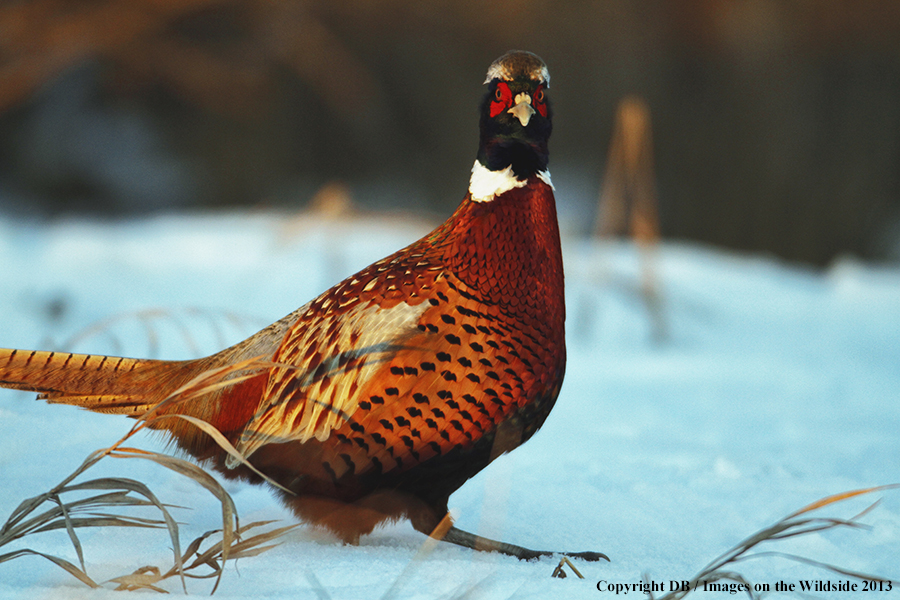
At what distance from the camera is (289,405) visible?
1.63 metres

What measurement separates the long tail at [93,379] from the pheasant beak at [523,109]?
0.98 m

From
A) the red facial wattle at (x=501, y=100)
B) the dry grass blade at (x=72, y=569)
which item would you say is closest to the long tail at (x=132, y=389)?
the dry grass blade at (x=72, y=569)

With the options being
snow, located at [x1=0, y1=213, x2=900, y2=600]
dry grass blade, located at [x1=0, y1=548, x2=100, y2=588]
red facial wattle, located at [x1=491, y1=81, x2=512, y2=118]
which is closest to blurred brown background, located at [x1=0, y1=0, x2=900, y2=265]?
snow, located at [x1=0, y1=213, x2=900, y2=600]

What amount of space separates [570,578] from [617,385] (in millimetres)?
2099

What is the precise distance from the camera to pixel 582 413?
3.02m

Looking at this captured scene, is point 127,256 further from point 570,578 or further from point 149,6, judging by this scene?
point 570,578

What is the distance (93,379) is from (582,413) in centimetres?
188

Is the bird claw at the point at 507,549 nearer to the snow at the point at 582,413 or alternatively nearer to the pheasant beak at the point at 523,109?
the snow at the point at 582,413

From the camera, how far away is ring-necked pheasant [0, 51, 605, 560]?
157 cm

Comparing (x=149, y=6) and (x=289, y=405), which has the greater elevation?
(x=149, y=6)

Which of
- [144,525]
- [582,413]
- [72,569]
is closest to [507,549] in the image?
[144,525]

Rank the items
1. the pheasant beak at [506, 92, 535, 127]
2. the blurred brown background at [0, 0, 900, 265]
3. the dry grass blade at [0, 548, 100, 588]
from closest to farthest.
→ the dry grass blade at [0, 548, 100, 588] < the pheasant beak at [506, 92, 535, 127] < the blurred brown background at [0, 0, 900, 265]

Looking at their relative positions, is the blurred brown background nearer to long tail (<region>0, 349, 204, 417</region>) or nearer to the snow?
the snow

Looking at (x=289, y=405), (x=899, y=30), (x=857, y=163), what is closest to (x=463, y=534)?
(x=289, y=405)
